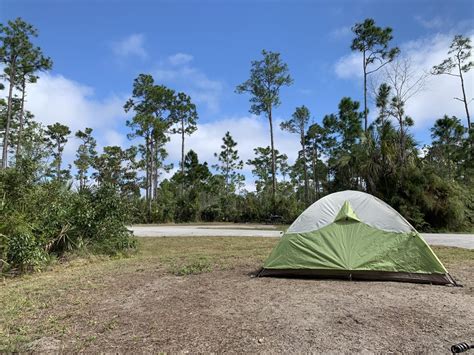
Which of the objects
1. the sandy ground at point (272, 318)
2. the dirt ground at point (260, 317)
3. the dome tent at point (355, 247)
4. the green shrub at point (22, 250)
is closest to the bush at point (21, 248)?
the green shrub at point (22, 250)

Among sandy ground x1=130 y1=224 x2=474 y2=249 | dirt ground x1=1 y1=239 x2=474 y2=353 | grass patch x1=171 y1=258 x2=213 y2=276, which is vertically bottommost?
dirt ground x1=1 y1=239 x2=474 y2=353

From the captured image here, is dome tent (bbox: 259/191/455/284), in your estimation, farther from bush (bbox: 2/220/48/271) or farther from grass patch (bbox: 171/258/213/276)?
bush (bbox: 2/220/48/271)

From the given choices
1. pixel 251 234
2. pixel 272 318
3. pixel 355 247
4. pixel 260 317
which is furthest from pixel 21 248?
pixel 251 234

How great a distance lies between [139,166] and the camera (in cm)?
3888

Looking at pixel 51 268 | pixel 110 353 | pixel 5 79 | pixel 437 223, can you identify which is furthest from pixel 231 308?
pixel 5 79

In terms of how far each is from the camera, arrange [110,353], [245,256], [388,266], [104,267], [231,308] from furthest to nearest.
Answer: [245,256] < [104,267] < [388,266] < [231,308] < [110,353]

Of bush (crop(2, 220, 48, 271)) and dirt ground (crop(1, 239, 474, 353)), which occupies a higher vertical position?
bush (crop(2, 220, 48, 271))

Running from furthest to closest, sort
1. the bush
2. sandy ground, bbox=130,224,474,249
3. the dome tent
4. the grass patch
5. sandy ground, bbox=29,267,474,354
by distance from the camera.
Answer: sandy ground, bbox=130,224,474,249 < the bush < the grass patch < the dome tent < sandy ground, bbox=29,267,474,354

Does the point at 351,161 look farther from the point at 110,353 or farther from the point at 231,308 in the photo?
the point at 110,353

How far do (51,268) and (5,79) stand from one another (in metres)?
27.3

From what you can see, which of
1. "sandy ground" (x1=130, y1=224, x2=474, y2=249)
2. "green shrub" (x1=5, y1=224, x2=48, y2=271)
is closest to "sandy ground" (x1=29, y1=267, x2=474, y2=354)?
"green shrub" (x1=5, y1=224, x2=48, y2=271)

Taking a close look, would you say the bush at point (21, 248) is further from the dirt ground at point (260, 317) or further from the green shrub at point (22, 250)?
the dirt ground at point (260, 317)

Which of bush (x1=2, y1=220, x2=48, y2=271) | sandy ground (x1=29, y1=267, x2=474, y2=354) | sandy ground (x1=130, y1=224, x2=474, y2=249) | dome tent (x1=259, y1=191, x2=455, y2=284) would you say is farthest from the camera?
sandy ground (x1=130, y1=224, x2=474, y2=249)

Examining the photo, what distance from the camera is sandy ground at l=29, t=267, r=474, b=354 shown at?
3.05 meters
